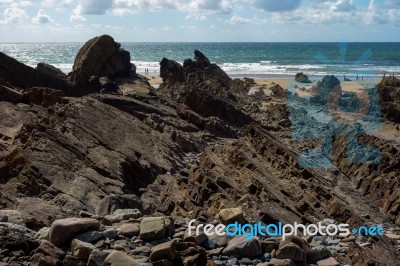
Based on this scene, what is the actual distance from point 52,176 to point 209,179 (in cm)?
414

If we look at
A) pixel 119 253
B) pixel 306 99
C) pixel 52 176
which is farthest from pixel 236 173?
pixel 306 99

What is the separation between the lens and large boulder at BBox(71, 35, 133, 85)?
4162cm

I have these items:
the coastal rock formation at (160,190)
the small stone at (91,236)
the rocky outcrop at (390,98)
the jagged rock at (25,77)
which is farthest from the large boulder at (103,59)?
the small stone at (91,236)

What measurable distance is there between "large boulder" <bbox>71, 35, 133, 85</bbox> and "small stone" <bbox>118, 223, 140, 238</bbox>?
33.7 metres

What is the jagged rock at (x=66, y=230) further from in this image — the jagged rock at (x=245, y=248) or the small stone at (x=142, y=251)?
the jagged rock at (x=245, y=248)

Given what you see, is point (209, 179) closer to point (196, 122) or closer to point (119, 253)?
point (119, 253)

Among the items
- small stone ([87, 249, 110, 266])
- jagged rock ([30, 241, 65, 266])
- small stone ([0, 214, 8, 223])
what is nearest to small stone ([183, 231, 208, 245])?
small stone ([87, 249, 110, 266])

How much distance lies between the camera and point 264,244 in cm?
841

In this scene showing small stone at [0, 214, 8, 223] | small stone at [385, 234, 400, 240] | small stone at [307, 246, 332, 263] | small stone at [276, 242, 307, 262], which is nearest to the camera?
small stone at [276, 242, 307, 262]

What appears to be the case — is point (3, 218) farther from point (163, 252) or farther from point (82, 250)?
point (163, 252)

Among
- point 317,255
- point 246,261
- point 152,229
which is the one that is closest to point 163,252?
point 152,229

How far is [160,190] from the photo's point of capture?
14820 millimetres

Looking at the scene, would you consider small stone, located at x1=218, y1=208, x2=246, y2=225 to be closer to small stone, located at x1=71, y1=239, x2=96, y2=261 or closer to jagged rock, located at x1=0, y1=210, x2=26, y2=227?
small stone, located at x1=71, y1=239, x2=96, y2=261

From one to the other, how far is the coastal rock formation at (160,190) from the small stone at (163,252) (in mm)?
15
